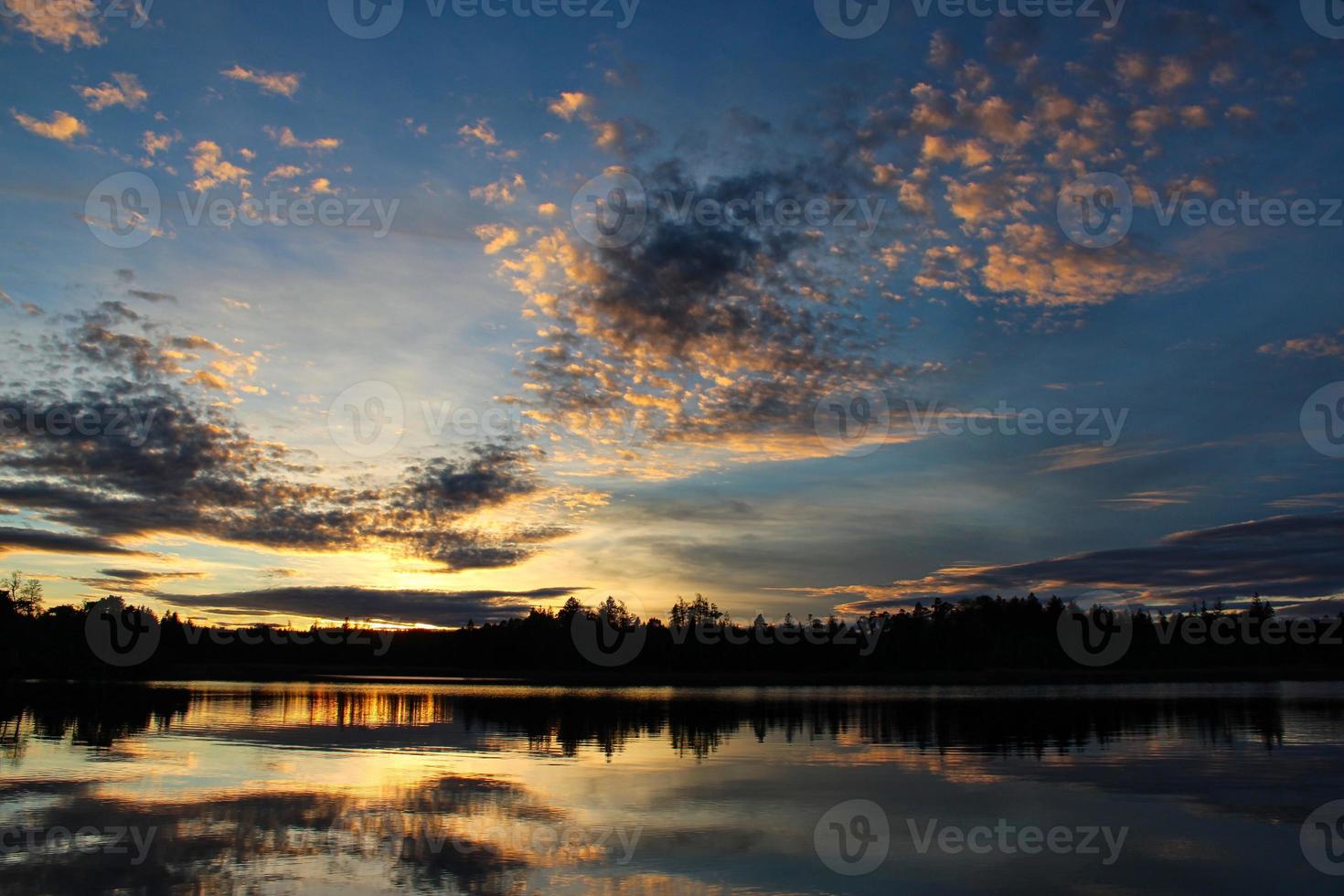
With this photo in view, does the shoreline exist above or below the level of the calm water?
below

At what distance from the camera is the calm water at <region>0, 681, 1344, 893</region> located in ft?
55.6

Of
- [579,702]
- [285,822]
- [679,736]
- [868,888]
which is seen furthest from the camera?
[579,702]

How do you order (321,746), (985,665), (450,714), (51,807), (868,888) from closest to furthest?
(868,888)
(51,807)
(321,746)
(450,714)
(985,665)

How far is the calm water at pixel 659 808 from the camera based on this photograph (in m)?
17.0

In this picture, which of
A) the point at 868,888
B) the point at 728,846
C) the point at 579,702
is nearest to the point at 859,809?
the point at 728,846

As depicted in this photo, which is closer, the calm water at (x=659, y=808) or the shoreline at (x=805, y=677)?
the calm water at (x=659, y=808)

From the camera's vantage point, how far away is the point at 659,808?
23906 mm

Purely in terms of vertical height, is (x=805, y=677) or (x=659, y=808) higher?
(x=659, y=808)

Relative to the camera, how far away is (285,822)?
21.5 metres

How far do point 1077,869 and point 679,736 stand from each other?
27855mm

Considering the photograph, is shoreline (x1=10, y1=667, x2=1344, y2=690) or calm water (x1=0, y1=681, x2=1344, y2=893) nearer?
calm water (x1=0, y1=681, x2=1344, y2=893)

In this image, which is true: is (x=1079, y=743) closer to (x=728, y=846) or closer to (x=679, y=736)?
(x=679, y=736)

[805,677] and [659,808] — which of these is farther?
[805,677]

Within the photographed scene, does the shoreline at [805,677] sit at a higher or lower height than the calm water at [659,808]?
lower
